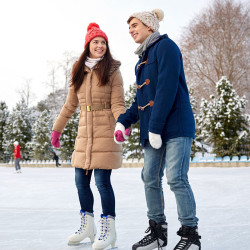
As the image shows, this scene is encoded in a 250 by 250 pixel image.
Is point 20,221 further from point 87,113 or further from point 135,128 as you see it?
point 135,128

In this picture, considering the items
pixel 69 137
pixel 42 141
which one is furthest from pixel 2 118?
pixel 69 137

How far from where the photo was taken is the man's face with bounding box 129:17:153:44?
99.6 inches


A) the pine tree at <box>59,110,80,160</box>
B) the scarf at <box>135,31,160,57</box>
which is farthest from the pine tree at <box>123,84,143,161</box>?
the scarf at <box>135,31,160,57</box>

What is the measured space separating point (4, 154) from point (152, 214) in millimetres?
32056

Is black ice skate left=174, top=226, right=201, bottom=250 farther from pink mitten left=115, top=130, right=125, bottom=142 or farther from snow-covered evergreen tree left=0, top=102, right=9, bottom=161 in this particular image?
snow-covered evergreen tree left=0, top=102, right=9, bottom=161

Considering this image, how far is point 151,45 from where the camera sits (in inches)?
95.4

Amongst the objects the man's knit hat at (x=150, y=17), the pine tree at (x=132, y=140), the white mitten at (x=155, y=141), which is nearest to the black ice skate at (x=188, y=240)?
the white mitten at (x=155, y=141)

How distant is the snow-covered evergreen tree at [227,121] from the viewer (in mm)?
15836

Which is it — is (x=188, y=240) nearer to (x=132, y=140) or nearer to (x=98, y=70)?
(x=98, y=70)

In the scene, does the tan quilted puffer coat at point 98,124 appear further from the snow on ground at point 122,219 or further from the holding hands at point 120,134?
the snow on ground at point 122,219

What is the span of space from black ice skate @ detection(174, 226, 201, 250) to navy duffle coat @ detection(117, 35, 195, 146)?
1.84 ft

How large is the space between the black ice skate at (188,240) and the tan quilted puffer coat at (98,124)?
0.75m

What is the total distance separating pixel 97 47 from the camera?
2.91m

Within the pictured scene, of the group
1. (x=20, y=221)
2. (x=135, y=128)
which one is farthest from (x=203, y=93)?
(x=20, y=221)
